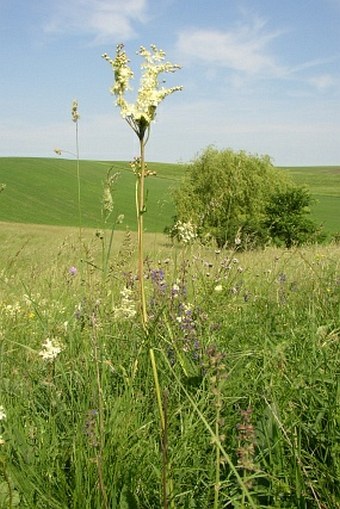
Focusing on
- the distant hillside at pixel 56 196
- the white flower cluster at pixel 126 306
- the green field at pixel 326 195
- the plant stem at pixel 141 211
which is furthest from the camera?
the green field at pixel 326 195

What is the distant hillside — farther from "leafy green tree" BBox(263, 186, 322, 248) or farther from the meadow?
the meadow

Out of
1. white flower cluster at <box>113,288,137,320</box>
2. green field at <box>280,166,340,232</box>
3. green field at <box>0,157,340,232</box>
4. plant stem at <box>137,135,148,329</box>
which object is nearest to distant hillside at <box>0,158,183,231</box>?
green field at <box>0,157,340,232</box>

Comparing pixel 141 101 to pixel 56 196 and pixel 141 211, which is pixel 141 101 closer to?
pixel 141 211

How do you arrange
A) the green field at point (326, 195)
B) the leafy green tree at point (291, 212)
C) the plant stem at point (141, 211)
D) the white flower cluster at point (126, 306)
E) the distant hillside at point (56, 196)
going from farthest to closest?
the green field at point (326, 195), the distant hillside at point (56, 196), the leafy green tree at point (291, 212), the white flower cluster at point (126, 306), the plant stem at point (141, 211)

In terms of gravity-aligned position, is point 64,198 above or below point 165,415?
below

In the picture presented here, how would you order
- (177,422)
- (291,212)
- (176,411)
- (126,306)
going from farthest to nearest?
(291,212) → (126,306) → (177,422) → (176,411)

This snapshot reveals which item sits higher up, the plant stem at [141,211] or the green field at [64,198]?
the plant stem at [141,211]

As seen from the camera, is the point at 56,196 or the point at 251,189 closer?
the point at 251,189

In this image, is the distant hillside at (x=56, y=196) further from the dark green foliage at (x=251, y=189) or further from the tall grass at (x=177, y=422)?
the tall grass at (x=177, y=422)

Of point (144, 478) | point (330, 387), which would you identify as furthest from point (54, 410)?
point (330, 387)

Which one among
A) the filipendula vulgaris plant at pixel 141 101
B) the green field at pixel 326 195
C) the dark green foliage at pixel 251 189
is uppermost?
the filipendula vulgaris plant at pixel 141 101

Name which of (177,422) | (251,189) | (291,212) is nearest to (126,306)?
(177,422)

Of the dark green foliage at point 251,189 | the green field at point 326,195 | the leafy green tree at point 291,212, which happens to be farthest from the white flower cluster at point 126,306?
the green field at point 326,195

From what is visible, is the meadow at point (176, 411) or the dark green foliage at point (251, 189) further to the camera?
the dark green foliage at point (251, 189)
